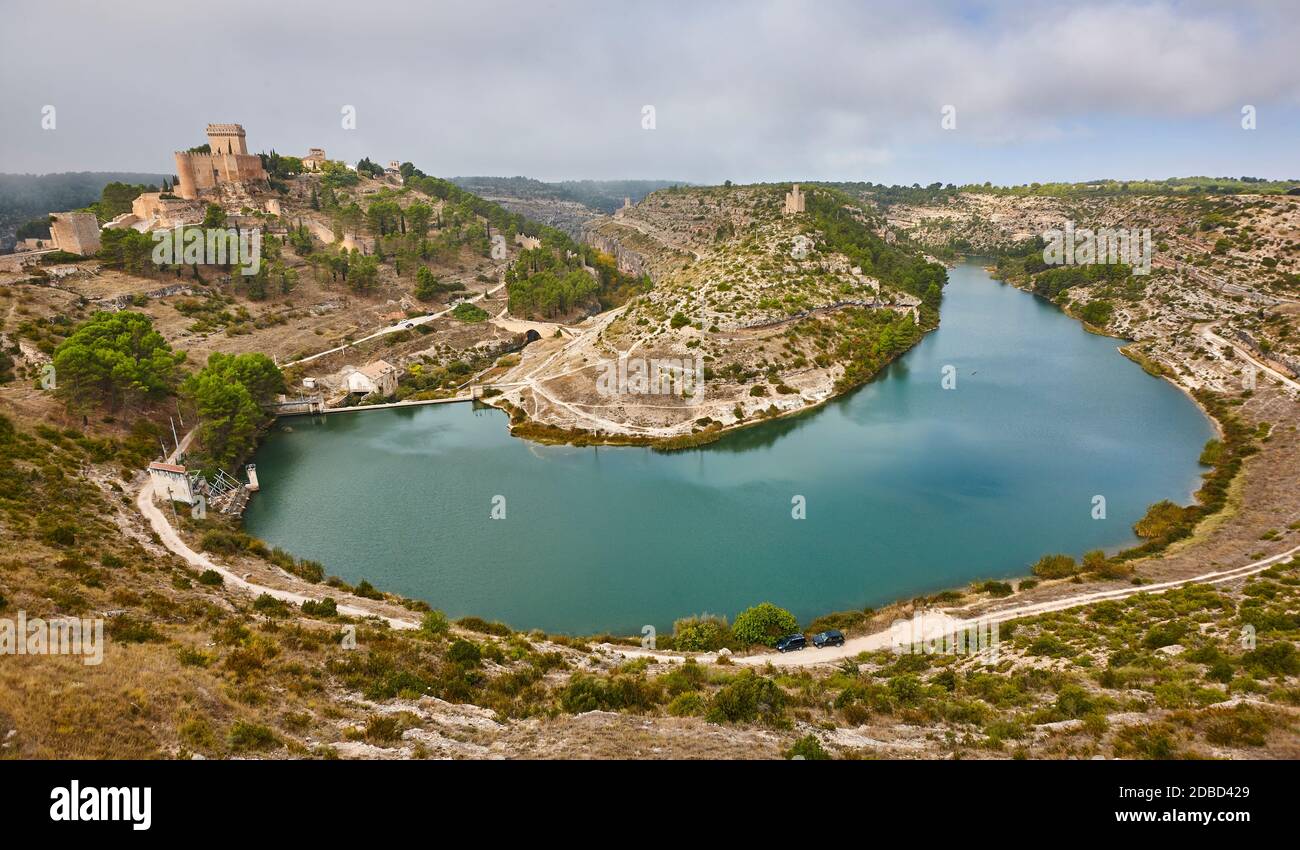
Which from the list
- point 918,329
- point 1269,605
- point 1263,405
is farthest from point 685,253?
point 1269,605

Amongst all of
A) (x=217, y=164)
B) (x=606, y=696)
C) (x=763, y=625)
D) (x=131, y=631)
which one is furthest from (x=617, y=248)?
(x=606, y=696)

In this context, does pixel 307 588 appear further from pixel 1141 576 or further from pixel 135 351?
pixel 1141 576

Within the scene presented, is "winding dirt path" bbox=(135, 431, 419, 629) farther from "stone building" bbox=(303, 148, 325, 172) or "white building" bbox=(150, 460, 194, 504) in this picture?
"stone building" bbox=(303, 148, 325, 172)

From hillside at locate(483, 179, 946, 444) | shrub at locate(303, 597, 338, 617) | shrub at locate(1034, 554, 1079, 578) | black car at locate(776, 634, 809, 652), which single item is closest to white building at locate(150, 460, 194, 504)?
shrub at locate(303, 597, 338, 617)

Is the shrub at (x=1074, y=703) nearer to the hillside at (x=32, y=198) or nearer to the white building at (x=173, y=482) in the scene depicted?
the white building at (x=173, y=482)

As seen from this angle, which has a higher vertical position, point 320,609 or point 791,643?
point 320,609

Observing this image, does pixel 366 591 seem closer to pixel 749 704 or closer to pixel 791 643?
pixel 791 643

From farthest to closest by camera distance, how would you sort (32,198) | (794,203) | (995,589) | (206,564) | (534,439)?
(32,198)
(794,203)
(534,439)
(995,589)
(206,564)
